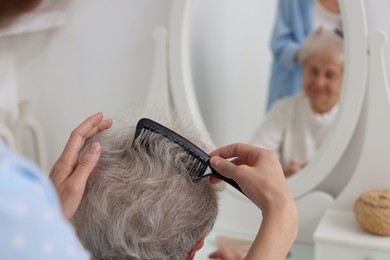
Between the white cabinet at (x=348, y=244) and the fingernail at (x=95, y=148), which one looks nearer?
the fingernail at (x=95, y=148)

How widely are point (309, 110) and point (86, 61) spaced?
585 mm

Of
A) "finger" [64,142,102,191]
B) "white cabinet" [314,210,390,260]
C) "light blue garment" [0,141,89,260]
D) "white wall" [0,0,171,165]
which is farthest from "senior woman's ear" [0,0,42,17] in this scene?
"white wall" [0,0,171,165]

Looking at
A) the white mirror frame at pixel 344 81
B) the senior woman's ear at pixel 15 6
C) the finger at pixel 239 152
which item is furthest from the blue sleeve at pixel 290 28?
the senior woman's ear at pixel 15 6

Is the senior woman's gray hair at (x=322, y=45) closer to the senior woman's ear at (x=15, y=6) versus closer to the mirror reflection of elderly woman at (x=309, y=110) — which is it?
the mirror reflection of elderly woman at (x=309, y=110)

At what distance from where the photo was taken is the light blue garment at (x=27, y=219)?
386mm

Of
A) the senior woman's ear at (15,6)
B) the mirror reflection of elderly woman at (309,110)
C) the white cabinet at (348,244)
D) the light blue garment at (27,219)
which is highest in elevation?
the senior woman's ear at (15,6)

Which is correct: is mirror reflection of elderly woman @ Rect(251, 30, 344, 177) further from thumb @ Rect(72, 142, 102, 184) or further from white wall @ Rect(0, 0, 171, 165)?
thumb @ Rect(72, 142, 102, 184)

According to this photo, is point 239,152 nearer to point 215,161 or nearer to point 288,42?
point 215,161

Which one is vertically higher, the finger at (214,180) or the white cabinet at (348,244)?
the finger at (214,180)

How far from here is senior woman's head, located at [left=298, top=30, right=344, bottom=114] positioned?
1188mm

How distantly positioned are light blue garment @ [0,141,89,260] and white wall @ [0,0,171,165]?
3.29 feet

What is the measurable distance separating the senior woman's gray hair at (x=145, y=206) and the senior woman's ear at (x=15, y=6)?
0.29 meters

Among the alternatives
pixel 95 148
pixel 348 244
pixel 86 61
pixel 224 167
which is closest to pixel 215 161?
pixel 224 167

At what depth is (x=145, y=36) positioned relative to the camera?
1405 mm
